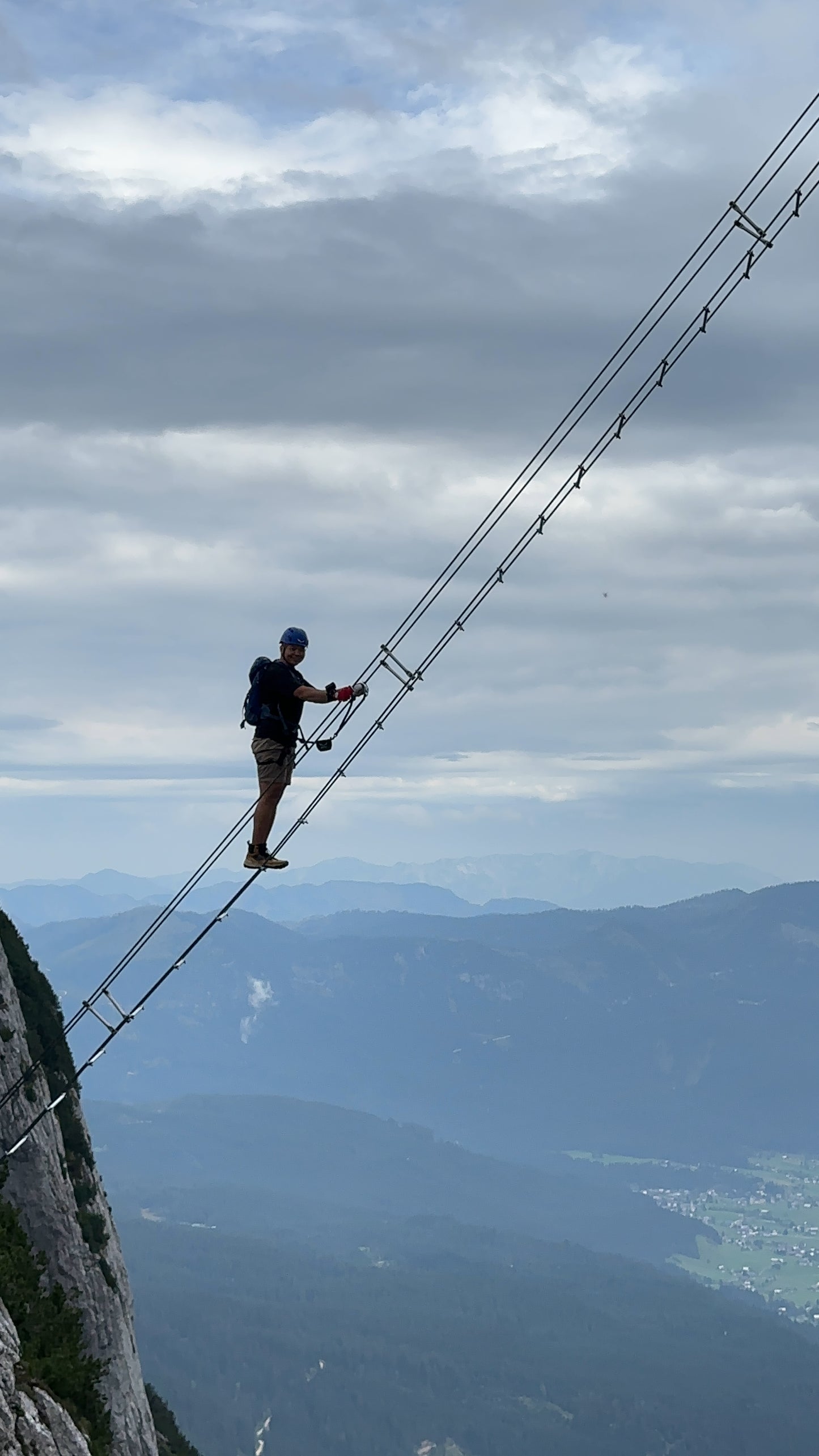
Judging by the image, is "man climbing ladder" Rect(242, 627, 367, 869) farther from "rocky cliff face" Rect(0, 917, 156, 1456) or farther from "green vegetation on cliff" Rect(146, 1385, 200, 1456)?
"green vegetation on cliff" Rect(146, 1385, 200, 1456)

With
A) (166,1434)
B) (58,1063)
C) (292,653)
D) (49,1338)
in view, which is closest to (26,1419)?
(49,1338)

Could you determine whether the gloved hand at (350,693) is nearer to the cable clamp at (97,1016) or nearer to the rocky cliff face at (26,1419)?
the cable clamp at (97,1016)

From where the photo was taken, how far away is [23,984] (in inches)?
2697

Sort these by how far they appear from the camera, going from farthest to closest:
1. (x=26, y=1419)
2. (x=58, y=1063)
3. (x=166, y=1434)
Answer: (x=166, y=1434) < (x=58, y=1063) < (x=26, y=1419)

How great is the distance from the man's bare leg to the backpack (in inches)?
56.9

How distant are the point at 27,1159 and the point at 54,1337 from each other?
50.9 ft

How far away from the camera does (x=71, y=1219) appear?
53844 mm

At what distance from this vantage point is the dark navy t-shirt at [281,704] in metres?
27.6

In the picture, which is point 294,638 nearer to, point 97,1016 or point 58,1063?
point 97,1016

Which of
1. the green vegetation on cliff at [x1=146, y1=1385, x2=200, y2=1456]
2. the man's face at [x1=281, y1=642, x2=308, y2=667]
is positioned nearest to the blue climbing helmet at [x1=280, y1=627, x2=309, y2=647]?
the man's face at [x1=281, y1=642, x2=308, y2=667]

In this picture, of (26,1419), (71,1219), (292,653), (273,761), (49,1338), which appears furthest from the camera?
(71,1219)

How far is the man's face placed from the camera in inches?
1089

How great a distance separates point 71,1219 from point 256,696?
34.2m

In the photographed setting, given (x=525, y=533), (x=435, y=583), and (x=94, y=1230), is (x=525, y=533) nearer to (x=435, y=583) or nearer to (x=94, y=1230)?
(x=435, y=583)
